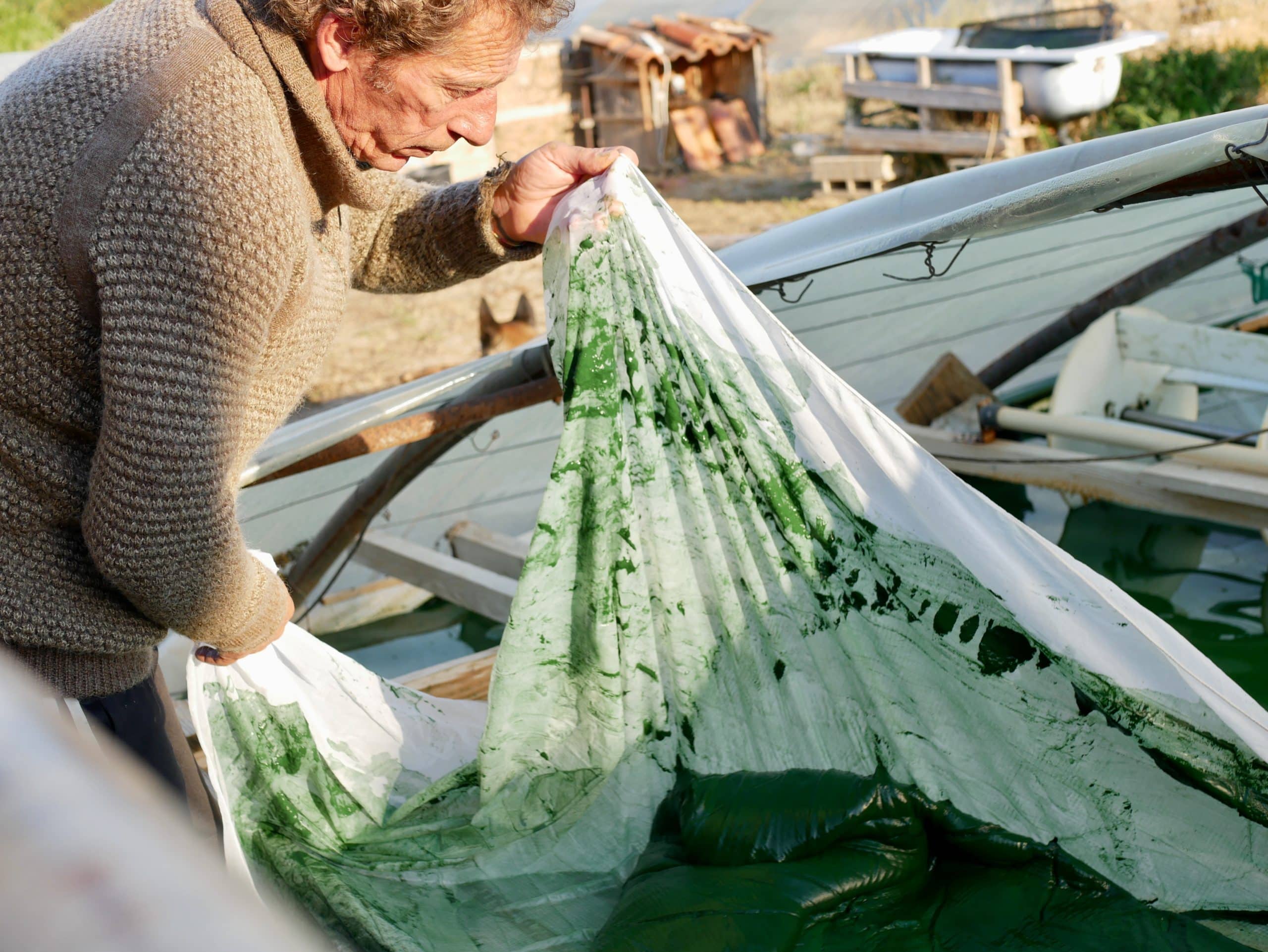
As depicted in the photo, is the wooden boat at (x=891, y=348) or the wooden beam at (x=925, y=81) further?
the wooden beam at (x=925, y=81)

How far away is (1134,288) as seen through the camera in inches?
143

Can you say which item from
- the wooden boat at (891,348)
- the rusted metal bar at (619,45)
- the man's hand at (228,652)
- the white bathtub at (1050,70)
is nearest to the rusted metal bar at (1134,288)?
the wooden boat at (891,348)

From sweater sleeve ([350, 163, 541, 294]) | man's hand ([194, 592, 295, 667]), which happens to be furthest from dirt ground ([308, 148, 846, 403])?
man's hand ([194, 592, 295, 667])

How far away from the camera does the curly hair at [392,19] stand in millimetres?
1162

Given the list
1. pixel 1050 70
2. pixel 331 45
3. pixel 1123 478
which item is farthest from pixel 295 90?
pixel 1050 70

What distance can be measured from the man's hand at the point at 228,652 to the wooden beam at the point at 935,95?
7.64 m

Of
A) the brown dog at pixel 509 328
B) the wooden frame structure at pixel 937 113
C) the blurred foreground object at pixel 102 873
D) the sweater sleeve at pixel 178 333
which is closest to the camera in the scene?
the blurred foreground object at pixel 102 873

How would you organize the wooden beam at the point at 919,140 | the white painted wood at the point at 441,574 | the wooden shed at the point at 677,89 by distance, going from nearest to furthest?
the white painted wood at the point at 441,574, the wooden beam at the point at 919,140, the wooden shed at the point at 677,89

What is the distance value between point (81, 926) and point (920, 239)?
1825mm

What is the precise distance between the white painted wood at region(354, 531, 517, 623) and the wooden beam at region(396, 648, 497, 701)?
285 millimetres

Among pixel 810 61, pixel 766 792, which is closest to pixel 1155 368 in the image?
pixel 766 792

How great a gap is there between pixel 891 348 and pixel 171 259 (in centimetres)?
347

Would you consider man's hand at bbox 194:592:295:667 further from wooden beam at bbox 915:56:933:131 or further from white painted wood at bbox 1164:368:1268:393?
wooden beam at bbox 915:56:933:131

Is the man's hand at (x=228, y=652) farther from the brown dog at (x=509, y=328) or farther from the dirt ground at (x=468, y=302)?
the dirt ground at (x=468, y=302)
